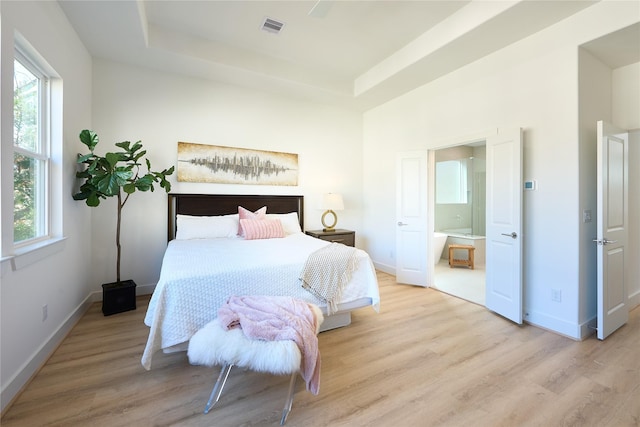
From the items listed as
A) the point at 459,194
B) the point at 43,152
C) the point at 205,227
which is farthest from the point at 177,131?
the point at 459,194

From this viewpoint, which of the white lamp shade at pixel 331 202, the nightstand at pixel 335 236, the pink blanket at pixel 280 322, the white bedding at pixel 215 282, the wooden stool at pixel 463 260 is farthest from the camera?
the wooden stool at pixel 463 260

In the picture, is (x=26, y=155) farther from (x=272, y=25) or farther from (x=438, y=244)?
(x=438, y=244)

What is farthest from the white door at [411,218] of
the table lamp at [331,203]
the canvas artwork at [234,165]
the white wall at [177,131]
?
the canvas artwork at [234,165]

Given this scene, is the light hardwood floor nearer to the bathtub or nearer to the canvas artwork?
the canvas artwork

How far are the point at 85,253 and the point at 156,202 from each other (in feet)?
2.99

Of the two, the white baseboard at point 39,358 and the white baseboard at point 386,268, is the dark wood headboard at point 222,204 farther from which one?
the white baseboard at point 386,268

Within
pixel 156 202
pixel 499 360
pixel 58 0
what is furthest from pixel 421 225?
pixel 58 0

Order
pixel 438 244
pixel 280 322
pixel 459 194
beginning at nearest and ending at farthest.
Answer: pixel 280 322 → pixel 438 244 → pixel 459 194

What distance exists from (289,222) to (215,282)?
7.06 feet

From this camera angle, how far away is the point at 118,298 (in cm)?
295

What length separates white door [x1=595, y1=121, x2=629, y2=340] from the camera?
2.40m

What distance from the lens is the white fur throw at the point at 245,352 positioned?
143cm

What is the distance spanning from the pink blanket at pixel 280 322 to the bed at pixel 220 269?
223mm

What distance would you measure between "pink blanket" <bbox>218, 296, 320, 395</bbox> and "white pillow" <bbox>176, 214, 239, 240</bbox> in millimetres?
1738
